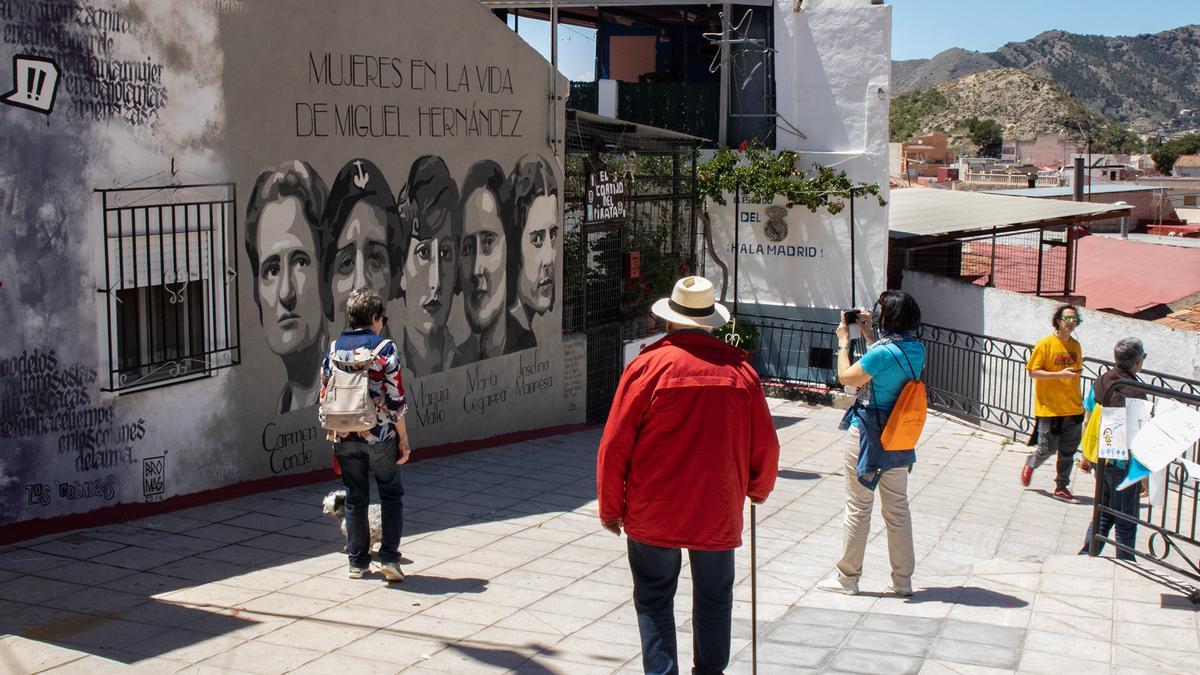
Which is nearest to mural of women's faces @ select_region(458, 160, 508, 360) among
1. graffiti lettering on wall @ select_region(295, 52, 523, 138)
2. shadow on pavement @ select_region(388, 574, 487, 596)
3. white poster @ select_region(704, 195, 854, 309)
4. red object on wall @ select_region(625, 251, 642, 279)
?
graffiti lettering on wall @ select_region(295, 52, 523, 138)

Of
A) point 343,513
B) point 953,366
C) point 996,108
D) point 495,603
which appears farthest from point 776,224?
point 996,108

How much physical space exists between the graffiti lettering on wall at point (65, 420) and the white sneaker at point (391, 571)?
6.72 ft

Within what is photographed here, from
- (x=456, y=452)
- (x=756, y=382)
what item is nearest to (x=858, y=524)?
(x=756, y=382)

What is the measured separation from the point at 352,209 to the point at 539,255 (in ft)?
10.1

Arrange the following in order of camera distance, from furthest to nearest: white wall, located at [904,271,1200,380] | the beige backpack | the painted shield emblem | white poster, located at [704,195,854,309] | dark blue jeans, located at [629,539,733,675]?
1. the painted shield emblem
2. white poster, located at [704,195,854,309]
3. white wall, located at [904,271,1200,380]
4. the beige backpack
5. dark blue jeans, located at [629,539,733,675]

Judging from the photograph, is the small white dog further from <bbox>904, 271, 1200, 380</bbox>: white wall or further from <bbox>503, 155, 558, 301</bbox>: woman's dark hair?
<bbox>904, 271, 1200, 380</bbox>: white wall

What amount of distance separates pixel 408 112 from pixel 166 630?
5481 millimetres

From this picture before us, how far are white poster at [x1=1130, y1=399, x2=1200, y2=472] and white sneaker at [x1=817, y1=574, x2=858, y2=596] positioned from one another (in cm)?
190

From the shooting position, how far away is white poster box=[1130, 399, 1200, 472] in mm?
6637

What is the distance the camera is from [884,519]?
6773 millimetres

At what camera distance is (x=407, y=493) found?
29.1ft

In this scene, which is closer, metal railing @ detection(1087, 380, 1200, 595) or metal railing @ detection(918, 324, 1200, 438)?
metal railing @ detection(1087, 380, 1200, 595)

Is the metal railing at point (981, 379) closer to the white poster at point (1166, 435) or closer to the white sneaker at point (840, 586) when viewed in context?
the white poster at point (1166, 435)

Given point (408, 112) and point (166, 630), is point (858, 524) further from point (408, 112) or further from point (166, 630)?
point (408, 112)
